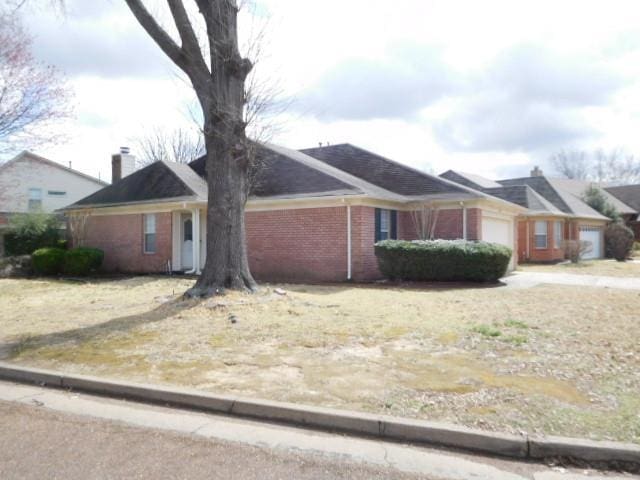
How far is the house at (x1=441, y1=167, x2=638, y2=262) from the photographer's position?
25.1 meters

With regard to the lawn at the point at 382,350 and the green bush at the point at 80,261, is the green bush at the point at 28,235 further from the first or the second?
the lawn at the point at 382,350

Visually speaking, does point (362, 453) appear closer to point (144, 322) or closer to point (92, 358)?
point (92, 358)

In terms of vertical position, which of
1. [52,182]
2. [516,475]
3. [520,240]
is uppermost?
[52,182]

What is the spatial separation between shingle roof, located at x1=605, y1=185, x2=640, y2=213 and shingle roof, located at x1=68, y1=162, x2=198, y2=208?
1378 inches

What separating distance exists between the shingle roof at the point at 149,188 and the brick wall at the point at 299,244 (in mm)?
3016

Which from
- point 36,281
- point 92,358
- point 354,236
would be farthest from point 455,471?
point 36,281

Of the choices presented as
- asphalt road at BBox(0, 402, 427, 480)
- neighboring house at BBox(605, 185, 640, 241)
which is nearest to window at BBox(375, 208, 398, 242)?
asphalt road at BBox(0, 402, 427, 480)

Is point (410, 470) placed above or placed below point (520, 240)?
below

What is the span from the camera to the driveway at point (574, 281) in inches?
566

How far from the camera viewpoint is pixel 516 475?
140 inches

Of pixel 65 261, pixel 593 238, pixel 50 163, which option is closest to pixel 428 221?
pixel 65 261

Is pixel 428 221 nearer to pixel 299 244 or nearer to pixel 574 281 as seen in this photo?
pixel 299 244

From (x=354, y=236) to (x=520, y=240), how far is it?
14.2 m

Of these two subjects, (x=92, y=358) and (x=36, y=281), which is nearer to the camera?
(x=92, y=358)
